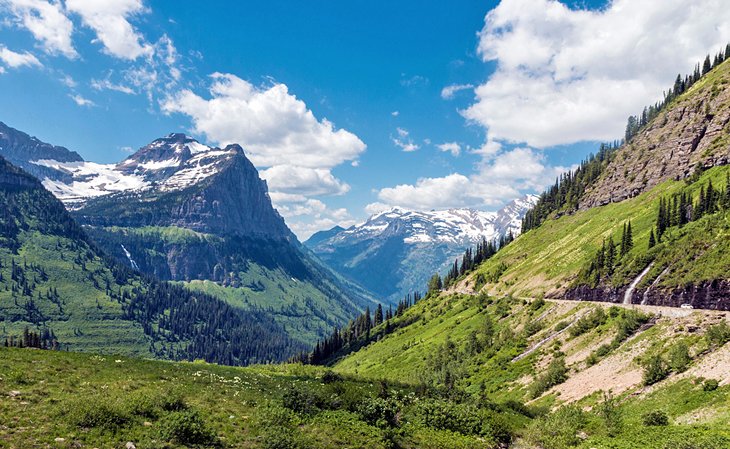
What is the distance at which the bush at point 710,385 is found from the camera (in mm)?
34375

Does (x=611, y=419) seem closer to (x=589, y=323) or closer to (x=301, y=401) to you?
(x=301, y=401)

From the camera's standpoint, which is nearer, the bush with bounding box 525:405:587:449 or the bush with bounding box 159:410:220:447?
the bush with bounding box 159:410:220:447

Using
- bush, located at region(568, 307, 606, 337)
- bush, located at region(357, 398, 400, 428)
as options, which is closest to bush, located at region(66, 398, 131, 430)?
bush, located at region(357, 398, 400, 428)

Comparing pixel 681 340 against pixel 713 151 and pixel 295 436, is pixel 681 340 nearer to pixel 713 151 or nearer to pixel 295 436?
pixel 295 436

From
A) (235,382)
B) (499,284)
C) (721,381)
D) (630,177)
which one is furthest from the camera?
(630,177)

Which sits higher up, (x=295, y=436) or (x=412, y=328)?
(x=295, y=436)

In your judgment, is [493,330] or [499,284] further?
[499,284]

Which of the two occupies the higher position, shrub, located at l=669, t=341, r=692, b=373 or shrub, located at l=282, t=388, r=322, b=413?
shrub, located at l=669, t=341, r=692, b=373

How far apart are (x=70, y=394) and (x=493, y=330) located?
8864 cm

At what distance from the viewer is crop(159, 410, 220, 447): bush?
23.4 meters

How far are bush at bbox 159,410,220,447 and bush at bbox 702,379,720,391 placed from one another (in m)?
39.9

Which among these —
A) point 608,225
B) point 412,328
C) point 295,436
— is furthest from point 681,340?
point 412,328

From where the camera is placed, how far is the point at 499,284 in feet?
518

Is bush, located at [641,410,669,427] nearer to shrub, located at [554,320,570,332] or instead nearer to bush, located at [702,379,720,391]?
bush, located at [702,379,720,391]
